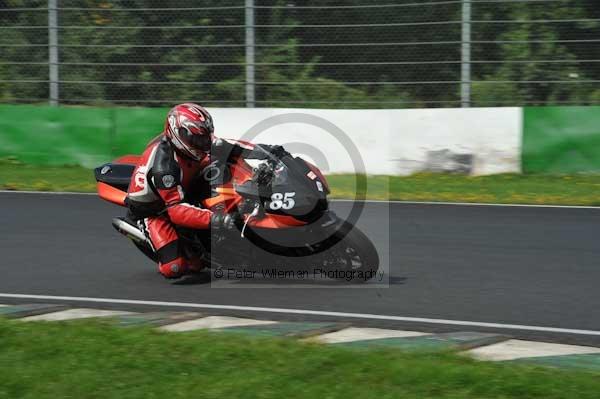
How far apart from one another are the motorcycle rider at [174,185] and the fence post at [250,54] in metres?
8.14

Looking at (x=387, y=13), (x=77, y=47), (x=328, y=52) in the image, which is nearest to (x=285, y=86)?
(x=328, y=52)

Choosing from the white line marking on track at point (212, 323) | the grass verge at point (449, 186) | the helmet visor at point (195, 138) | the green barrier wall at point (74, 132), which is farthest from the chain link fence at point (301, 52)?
the white line marking on track at point (212, 323)

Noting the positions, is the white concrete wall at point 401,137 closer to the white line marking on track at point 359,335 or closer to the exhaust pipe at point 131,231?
the exhaust pipe at point 131,231

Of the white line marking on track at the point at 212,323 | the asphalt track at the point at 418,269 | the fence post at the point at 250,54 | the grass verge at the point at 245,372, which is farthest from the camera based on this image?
the fence post at the point at 250,54

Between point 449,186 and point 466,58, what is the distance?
7.99 feet

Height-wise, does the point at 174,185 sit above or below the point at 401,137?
below

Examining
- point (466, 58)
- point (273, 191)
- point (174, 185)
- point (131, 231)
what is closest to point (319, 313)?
point (273, 191)

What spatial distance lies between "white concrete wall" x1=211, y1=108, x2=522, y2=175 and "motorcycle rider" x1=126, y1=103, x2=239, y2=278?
6556 millimetres

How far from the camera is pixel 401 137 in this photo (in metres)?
14.6

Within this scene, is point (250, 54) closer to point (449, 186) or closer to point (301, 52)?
point (301, 52)

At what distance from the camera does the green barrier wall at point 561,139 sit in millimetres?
13828

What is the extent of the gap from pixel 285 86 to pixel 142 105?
253 centimetres

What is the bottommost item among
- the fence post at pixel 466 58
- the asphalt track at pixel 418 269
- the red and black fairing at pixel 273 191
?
the asphalt track at pixel 418 269

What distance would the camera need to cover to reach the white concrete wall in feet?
46.5
